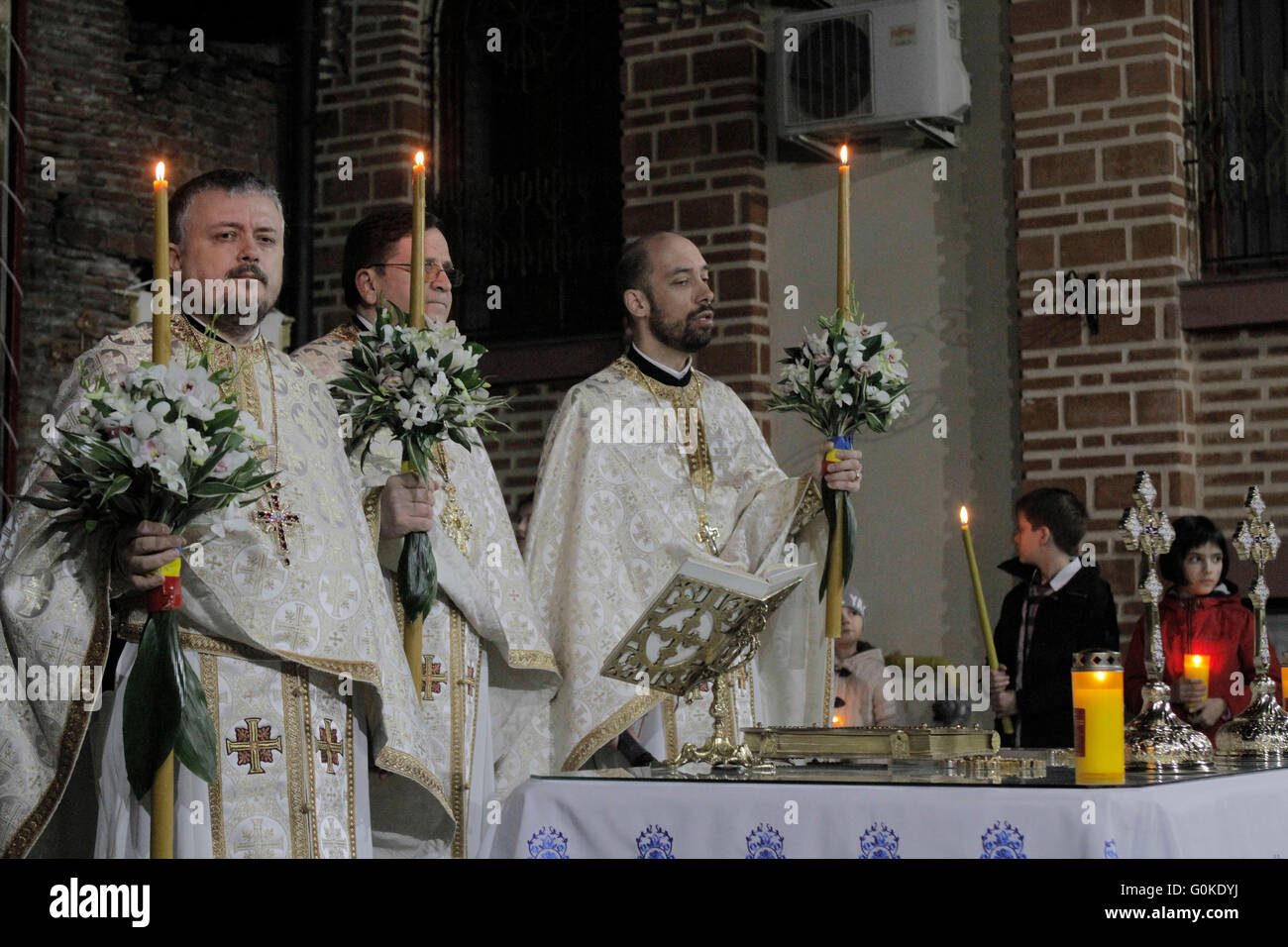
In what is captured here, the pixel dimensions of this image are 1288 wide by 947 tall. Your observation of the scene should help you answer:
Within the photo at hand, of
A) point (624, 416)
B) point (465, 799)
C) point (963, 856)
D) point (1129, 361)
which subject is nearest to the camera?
point (963, 856)

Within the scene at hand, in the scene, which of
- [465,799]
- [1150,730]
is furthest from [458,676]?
[1150,730]

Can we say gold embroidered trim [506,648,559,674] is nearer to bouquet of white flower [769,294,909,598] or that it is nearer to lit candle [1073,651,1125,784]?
bouquet of white flower [769,294,909,598]

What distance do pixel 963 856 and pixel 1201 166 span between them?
4957mm

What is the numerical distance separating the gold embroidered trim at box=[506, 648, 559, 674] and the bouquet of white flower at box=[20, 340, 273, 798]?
1.57m

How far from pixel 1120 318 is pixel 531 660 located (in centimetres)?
324

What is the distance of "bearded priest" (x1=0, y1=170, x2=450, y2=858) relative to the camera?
374 cm

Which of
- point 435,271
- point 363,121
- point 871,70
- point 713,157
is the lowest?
point 435,271

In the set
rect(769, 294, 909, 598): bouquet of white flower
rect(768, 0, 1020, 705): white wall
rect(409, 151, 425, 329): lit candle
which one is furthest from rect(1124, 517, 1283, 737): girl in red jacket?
rect(409, 151, 425, 329): lit candle

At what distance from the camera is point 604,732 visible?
16.8 ft

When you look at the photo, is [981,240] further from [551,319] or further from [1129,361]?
[551,319]

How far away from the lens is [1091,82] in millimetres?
7246

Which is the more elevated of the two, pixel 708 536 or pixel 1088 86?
pixel 1088 86

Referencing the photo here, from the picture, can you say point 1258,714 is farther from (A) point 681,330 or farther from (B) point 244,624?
(A) point 681,330

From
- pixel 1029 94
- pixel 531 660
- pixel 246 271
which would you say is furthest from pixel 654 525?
pixel 1029 94
